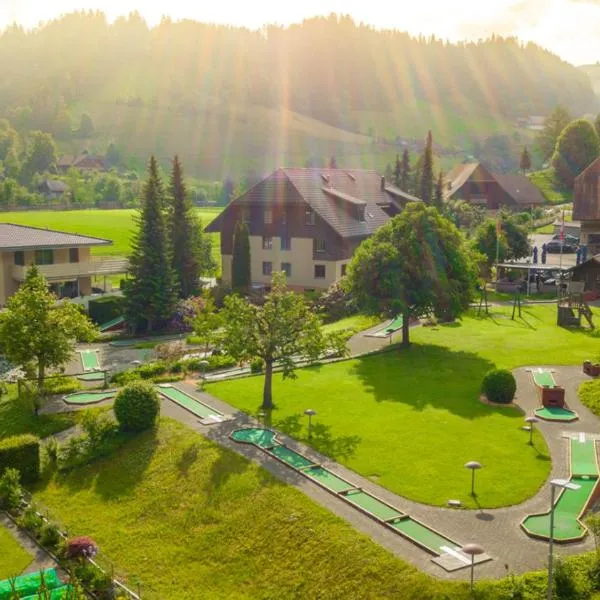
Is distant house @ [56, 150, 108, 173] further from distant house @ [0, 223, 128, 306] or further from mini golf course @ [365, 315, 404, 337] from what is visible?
mini golf course @ [365, 315, 404, 337]

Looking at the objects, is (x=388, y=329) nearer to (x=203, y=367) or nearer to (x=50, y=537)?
(x=203, y=367)

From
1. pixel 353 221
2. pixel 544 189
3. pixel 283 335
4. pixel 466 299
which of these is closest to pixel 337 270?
pixel 353 221

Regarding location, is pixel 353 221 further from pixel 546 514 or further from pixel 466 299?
pixel 546 514

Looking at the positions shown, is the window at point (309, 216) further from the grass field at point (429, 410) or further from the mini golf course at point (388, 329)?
the grass field at point (429, 410)

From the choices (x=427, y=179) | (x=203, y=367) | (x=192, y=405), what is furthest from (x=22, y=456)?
(x=427, y=179)

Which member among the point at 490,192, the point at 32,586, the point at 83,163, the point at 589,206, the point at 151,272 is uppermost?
the point at 83,163
